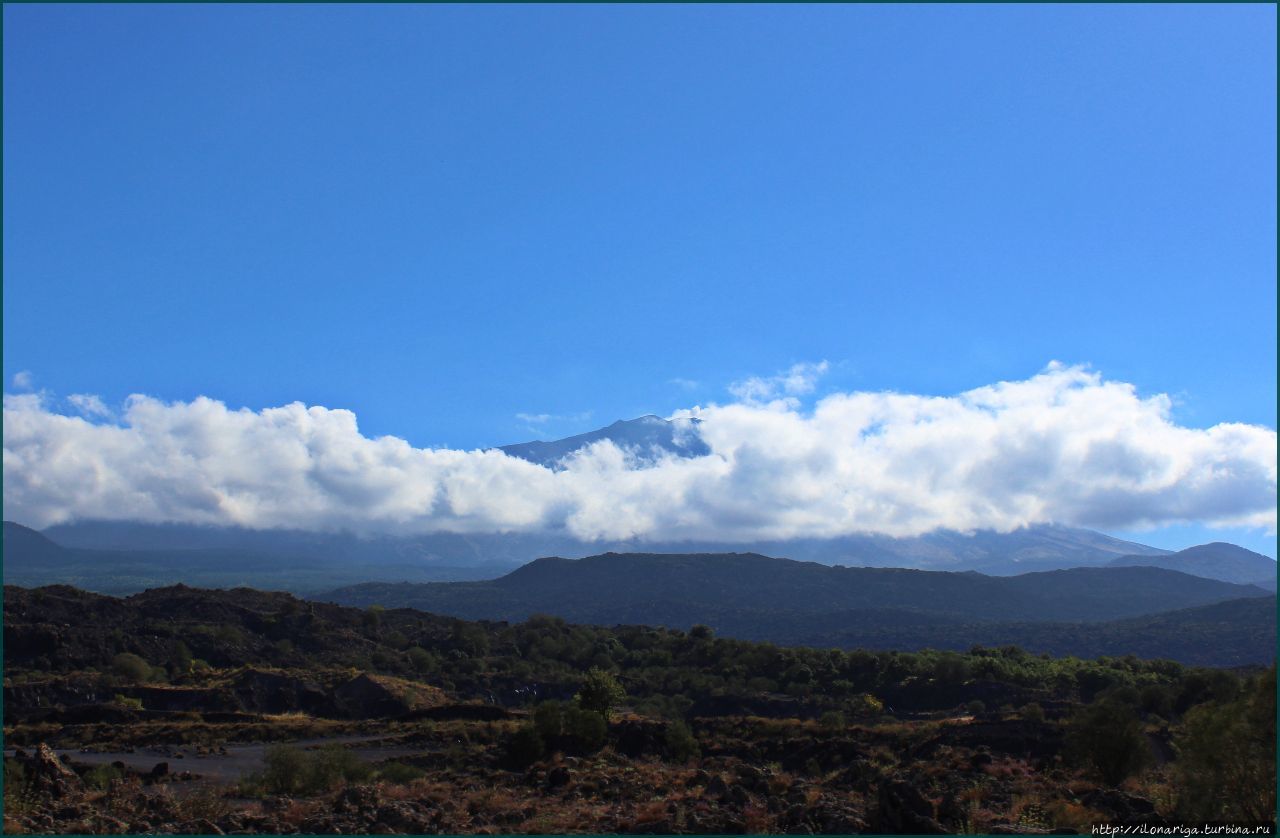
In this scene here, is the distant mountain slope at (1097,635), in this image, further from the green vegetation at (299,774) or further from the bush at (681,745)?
the green vegetation at (299,774)

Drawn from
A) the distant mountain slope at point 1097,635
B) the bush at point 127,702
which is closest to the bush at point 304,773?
the bush at point 127,702

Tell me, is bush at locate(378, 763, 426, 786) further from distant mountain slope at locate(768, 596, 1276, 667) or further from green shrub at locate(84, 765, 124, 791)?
distant mountain slope at locate(768, 596, 1276, 667)

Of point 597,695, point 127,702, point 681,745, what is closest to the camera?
point 681,745

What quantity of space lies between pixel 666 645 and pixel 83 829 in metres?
62.3

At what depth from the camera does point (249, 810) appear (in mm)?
21719

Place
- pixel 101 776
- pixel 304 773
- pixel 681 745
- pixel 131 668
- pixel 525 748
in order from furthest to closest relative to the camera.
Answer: pixel 131 668, pixel 681 745, pixel 525 748, pixel 304 773, pixel 101 776

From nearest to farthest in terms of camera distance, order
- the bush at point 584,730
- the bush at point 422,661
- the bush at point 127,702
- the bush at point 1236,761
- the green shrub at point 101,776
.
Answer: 1. the bush at point 1236,761
2. the green shrub at point 101,776
3. the bush at point 584,730
4. the bush at point 127,702
5. the bush at point 422,661

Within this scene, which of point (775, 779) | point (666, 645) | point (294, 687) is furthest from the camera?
point (666, 645)

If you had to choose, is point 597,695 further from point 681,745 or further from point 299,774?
point 299,774

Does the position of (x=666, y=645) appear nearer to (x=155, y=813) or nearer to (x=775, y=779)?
(x=775, y=779)

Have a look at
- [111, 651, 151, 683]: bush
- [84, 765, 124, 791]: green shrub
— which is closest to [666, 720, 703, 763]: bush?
[84, 765, 124, 791]: green shrub

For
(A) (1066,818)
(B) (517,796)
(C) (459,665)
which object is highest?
(A) (1066,818)

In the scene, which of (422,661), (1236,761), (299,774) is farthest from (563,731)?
(422,661)

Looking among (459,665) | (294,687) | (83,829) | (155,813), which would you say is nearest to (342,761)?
(155,813)
